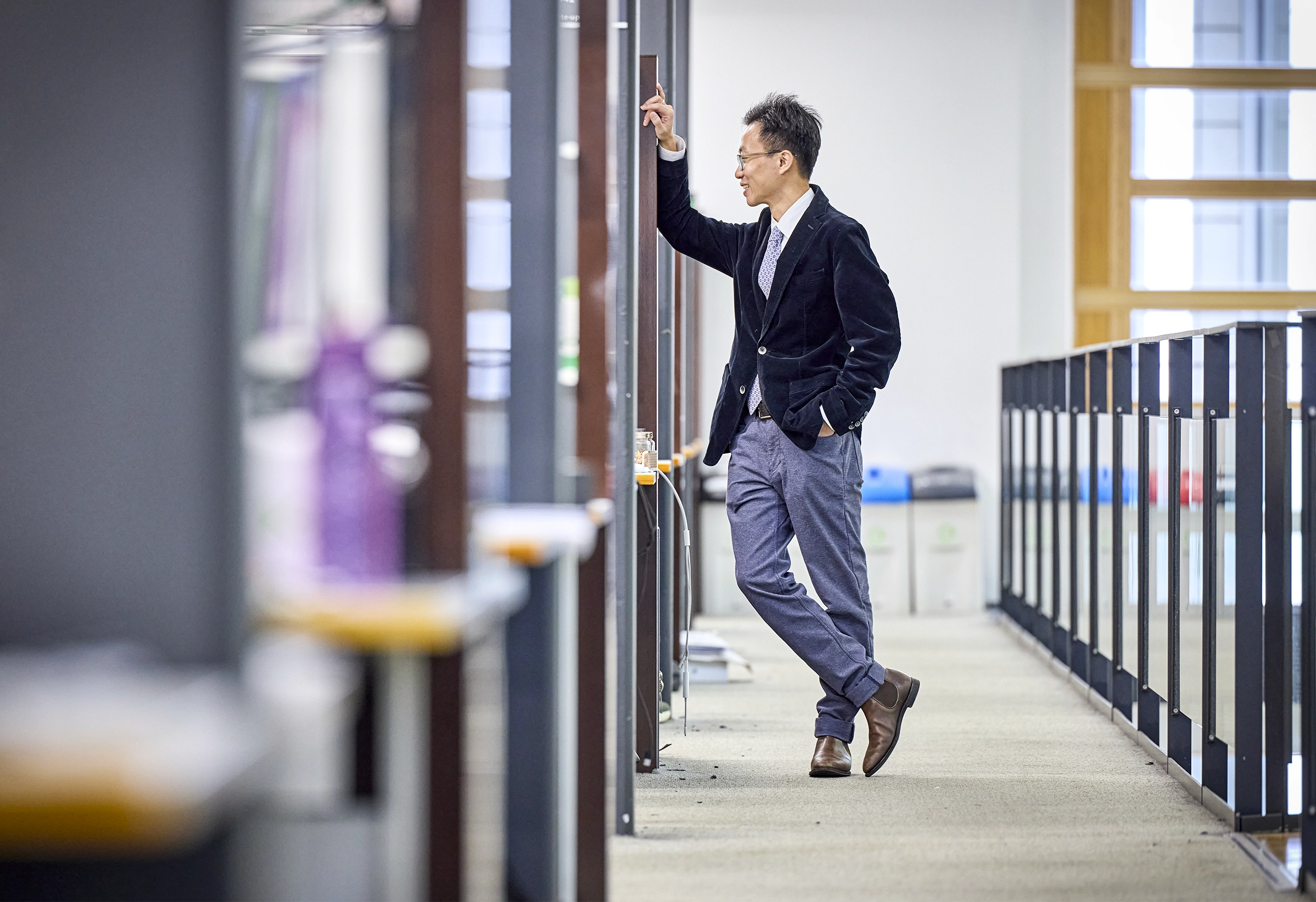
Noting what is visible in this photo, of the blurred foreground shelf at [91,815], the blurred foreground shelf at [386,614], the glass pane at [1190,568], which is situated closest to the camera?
the blurred foreground shelf at [91,815]

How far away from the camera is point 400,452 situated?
1.38 m

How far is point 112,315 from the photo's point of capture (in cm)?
96

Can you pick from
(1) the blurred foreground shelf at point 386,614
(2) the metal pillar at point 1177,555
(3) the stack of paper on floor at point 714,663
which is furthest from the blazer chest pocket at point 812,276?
(1) the blurred foreground shelf at point 386,614

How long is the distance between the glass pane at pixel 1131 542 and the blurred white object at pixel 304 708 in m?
2.58

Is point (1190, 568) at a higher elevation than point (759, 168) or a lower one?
lower

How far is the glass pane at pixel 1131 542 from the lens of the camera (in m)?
3.67

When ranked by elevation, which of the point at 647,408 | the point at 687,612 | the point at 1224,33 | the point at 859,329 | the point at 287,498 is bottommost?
the point at 687,612

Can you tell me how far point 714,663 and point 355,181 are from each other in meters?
3.49

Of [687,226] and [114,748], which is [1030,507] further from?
[114,748]

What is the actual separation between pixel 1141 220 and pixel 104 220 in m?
6.78

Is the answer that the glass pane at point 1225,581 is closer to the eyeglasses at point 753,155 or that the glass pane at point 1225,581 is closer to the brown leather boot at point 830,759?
the brown leather boot at point 830,759

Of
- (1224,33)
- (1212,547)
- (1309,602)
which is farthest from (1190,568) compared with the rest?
(1224,33)

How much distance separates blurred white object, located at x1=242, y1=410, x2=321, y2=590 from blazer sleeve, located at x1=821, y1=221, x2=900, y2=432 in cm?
200

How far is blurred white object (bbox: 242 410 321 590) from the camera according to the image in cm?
122
